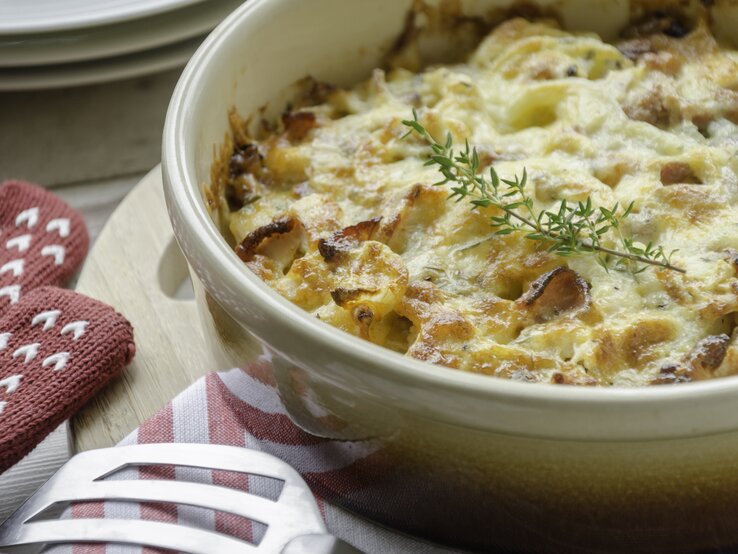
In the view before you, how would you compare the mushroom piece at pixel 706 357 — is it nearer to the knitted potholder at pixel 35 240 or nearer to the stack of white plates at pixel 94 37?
the knitted potholder at pixel 35 240

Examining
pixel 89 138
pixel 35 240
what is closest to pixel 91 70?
pixel 89 138

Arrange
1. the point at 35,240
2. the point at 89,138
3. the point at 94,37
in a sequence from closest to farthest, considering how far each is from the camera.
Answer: the point at 35,240, the point at 94,37, the point at 89,138

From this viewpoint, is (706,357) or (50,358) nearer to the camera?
(706,357)

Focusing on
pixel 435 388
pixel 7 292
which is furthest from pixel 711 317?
pixel 7 292

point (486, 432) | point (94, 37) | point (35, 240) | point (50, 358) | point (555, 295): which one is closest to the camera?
point (486, 432)

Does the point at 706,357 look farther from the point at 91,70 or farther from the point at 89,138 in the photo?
the point at 89,138
